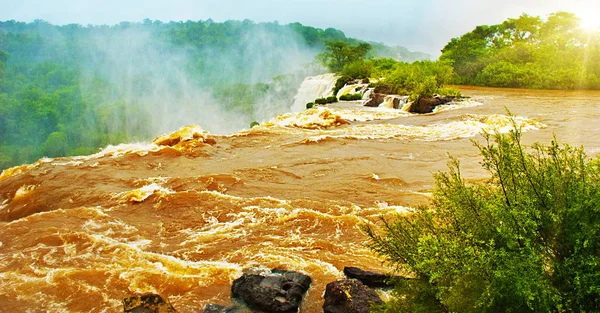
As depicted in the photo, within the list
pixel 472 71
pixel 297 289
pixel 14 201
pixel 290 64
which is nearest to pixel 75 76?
pixel 290 64

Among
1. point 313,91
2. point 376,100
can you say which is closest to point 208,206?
point 376,100

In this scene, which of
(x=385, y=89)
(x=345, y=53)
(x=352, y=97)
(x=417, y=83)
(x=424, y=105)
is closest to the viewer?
(x=424, y=105)

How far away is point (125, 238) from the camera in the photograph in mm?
6734

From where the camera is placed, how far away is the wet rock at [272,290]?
448cm

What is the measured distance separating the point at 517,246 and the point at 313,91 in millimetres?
32578

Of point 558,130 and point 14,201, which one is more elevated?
point 558,130

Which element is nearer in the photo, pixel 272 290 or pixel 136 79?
pixel 272 290

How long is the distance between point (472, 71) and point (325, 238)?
106 feet

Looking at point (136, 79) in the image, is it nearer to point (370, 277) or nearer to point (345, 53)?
point (345, 53)

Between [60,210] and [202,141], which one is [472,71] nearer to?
[202,141]

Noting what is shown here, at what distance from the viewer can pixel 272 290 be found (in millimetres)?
→ 4617

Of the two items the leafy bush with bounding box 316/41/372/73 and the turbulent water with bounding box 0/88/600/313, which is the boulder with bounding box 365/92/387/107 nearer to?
the turbulent water with bounding box 0/88/600/313

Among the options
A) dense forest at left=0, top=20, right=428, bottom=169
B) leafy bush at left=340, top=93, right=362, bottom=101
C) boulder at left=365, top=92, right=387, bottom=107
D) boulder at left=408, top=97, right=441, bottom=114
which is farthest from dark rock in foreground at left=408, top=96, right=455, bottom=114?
dense forest at left=0, top=20, right=428, bottom=169

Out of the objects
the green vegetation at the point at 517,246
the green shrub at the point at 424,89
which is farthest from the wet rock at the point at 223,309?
the green shrub at the point at 424,89
